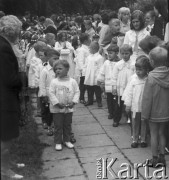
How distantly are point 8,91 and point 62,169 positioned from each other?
1.48 meters

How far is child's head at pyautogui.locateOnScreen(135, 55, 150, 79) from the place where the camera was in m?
6.00

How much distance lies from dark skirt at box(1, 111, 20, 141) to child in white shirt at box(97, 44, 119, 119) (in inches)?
133

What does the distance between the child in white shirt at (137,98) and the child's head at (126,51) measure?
0.90 m

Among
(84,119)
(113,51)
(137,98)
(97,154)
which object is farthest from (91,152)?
(113,51)

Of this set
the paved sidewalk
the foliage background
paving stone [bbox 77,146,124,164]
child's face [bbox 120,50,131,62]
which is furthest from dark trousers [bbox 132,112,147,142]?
Answer: the foliage background

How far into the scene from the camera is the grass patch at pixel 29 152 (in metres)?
5.30

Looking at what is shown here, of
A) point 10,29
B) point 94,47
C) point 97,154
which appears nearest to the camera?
point 10,29

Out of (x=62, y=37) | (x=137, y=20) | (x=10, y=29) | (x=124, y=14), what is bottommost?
(x=62, y=37)

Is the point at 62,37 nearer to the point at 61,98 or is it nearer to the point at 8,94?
the point at 61,98

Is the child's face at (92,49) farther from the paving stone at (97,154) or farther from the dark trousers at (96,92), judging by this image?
the paving stone at (97,154)

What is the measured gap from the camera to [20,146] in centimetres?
634

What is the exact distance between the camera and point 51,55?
721 centimetres

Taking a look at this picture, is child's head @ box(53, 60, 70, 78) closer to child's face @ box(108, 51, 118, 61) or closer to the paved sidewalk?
the paved sidewalk

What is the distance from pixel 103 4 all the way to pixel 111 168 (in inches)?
1160
